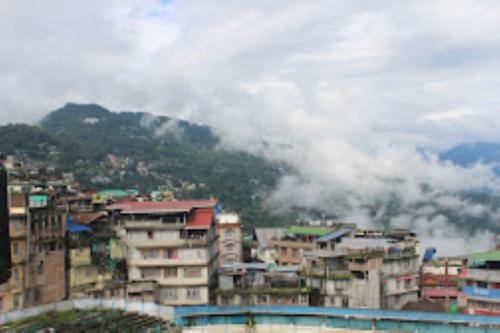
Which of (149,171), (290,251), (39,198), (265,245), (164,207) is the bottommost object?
(290,251)

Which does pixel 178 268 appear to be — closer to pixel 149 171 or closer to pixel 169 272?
pixel 169 272

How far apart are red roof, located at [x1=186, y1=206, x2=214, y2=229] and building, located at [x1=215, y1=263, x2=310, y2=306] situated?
6150 millimetres

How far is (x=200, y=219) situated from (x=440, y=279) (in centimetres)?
3147

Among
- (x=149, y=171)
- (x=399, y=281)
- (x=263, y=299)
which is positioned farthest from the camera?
(x=149, y=171)

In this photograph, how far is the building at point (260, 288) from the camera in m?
55.3

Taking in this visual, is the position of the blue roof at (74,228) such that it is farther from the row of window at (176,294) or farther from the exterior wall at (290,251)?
the exterior wall at (290,251)

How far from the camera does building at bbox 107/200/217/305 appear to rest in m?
55.7

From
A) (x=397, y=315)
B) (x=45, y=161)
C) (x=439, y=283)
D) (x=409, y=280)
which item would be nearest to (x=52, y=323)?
(x=397, y=315)

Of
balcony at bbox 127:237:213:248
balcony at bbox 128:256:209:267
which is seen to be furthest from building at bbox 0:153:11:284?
balcony at bbox 128:256:209:267

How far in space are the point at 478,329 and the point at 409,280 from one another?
20436mm

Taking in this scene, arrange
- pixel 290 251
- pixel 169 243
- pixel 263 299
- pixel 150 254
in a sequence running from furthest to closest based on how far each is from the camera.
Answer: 1. pixel 290 251
2. pixel 150 254
3. pixel 169 243
4. pixel 263 299

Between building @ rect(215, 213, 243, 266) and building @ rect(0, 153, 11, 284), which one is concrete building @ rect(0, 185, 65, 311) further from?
building @ rect(215, 213, 243, 266)

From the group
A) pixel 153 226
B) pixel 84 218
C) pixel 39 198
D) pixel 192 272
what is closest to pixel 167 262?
pixel 192 272

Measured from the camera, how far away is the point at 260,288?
5628cm
